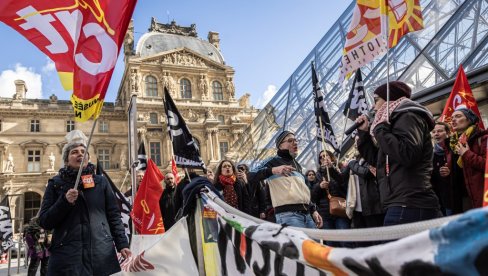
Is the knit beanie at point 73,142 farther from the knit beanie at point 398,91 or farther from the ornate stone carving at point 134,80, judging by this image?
the ornate stone carving at point 134,80

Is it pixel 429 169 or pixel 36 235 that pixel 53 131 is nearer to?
pixel 36 235

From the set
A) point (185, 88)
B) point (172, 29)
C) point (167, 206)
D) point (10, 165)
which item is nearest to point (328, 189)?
point (167, 206)

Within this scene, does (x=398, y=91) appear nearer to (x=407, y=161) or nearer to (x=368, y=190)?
(x=407, y=161)

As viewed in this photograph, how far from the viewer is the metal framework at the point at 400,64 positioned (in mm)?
7352

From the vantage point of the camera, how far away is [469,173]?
142 inches

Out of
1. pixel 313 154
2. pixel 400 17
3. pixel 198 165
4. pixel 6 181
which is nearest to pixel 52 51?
pixel 198 165

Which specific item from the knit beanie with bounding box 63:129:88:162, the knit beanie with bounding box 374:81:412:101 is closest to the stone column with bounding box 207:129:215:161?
the knit beanie with bounding box 63:129:88:162

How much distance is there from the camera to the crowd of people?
2.51 meters

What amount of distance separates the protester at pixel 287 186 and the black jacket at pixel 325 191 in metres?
0.92

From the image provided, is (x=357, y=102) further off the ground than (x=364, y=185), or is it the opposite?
(x=357, y=102)

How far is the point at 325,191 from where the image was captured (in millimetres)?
5988

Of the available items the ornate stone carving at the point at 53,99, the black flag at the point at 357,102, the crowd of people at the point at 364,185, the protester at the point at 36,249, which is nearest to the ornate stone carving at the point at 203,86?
the ornate stone carving at the point at 53,99

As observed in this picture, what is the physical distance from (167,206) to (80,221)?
3.43 meters

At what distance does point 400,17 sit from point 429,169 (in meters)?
2.56
